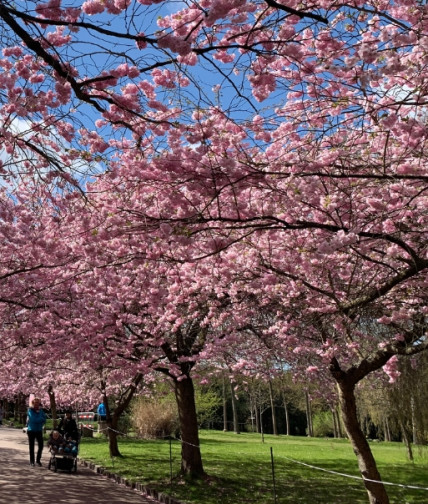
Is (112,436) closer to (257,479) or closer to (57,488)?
(257,479)

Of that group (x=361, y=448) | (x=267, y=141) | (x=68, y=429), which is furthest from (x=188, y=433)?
(x=267, y=141)

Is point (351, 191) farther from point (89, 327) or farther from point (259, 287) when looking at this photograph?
point (89, 327)

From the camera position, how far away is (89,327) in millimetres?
10094

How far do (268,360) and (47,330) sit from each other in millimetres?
5264

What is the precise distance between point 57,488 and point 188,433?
318cm

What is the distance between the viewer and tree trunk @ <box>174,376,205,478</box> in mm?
11516

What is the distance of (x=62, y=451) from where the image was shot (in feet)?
39.9

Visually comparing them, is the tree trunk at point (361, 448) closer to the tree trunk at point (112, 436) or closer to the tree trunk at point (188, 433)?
the tree trunk at point (188, 433)

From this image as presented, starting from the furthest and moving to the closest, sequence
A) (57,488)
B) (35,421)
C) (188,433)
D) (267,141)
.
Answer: (35,421)
(188,433)
(57,488)
(267,141)

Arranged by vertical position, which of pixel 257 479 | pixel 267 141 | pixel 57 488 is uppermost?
pixel 267 141

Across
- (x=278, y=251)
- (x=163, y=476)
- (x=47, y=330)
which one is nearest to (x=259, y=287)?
(x=278, y=251)

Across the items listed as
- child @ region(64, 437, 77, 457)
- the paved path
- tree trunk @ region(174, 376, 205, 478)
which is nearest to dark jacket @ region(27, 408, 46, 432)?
child @ region(64, 437, 77, 457)

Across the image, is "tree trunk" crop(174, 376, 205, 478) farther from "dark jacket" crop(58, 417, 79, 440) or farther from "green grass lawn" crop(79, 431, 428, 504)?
"dark jacket" crop(58, 417, 79, 440)

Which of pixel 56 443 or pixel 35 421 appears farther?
pixel 35 421
